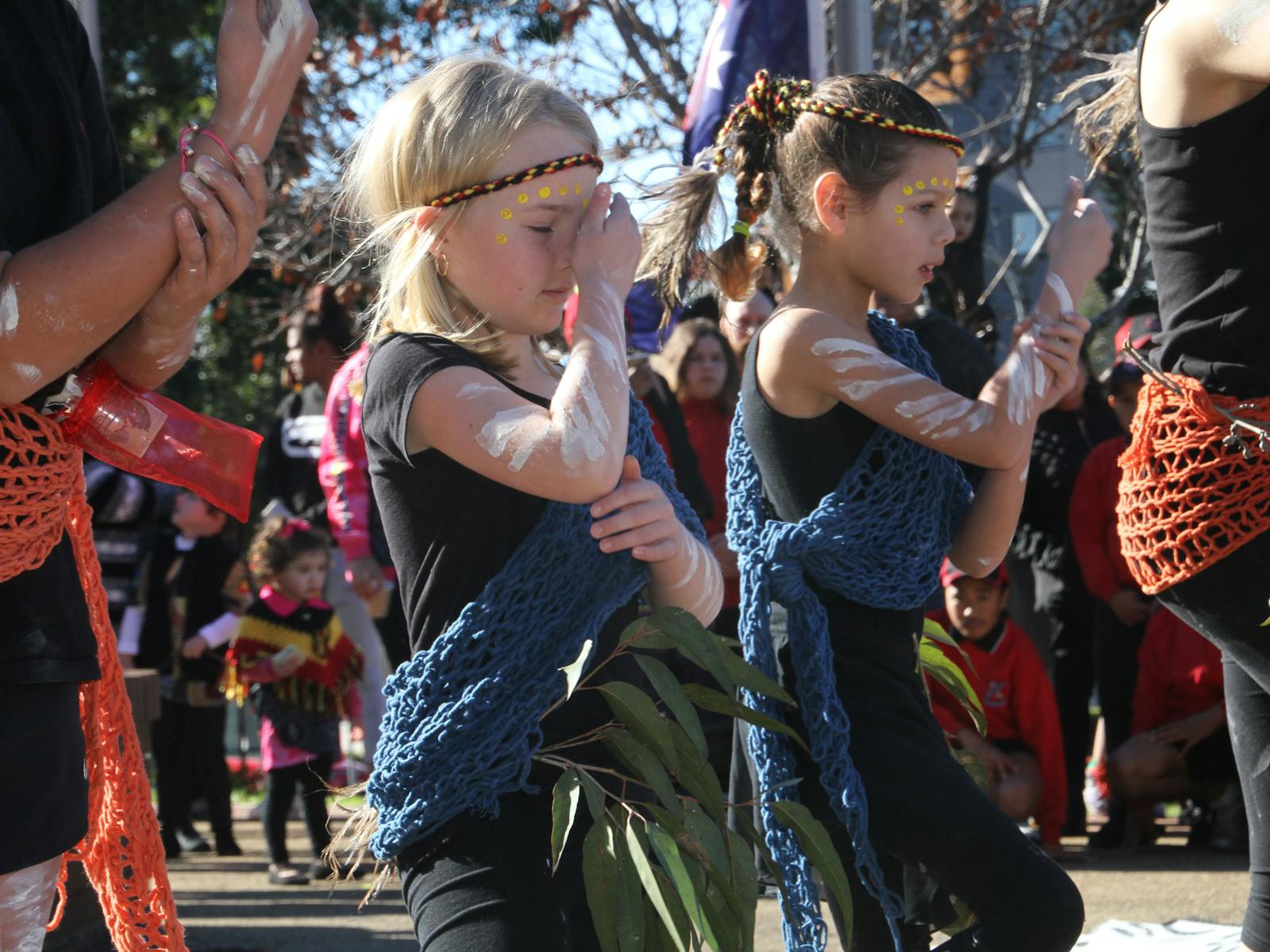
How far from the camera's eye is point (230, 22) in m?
1.67

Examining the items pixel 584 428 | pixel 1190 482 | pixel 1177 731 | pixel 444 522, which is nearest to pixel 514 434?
pixel 584 428

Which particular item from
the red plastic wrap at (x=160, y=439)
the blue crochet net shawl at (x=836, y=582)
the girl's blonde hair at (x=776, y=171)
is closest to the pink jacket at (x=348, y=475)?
the girl's blonde hair at (x=776, y=171)

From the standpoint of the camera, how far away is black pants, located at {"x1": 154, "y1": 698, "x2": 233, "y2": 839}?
6477 millimetres

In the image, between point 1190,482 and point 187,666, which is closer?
point 1190,482

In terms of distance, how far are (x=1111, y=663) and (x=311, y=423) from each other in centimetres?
352

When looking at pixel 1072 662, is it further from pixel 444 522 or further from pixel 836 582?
pixel 444 522

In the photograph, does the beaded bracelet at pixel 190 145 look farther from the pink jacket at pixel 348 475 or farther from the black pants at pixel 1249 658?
the pink jacket at pixel 348 475

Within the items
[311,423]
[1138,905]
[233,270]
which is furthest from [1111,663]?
[233,270]

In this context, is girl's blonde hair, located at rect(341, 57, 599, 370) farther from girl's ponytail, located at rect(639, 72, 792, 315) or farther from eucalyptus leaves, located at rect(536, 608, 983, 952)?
girl's ponytail, located at rect(639, 72, 792, 315)

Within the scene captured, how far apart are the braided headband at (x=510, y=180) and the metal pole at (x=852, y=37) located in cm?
288

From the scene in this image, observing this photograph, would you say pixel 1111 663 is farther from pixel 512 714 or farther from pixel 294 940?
pixel 512 714

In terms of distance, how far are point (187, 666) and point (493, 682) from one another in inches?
196

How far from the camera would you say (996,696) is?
5.90 meters

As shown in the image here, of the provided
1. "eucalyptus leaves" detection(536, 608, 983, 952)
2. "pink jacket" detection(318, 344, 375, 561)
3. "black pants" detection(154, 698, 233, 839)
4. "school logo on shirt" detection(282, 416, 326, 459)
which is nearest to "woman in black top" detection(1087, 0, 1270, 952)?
"eucalyptus leaves" detection(536, 608, 983, 952)
